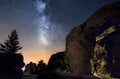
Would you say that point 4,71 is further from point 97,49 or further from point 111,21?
point 111,21

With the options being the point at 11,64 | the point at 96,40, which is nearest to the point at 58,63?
the point at 11,64

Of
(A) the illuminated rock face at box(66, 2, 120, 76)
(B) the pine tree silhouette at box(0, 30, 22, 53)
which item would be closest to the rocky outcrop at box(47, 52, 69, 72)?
(A) the illuminated rock face at box(66, 2, 120, 76)

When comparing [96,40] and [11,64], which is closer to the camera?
[96,40]

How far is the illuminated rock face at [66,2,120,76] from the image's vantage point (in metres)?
21.7

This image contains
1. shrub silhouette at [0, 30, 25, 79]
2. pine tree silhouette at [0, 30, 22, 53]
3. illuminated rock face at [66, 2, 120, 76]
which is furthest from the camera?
pine tree silhouette at [0, 30, 22, 53]

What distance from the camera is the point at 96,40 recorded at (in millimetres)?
24234

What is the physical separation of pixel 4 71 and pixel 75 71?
9.26m

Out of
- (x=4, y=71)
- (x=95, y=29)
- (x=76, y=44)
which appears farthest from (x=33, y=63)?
(x=95, y=29)

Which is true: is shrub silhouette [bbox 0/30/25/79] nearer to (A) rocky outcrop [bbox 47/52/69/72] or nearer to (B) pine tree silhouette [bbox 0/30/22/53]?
(A) rocky outcrop [bbox 47/52/69/72]

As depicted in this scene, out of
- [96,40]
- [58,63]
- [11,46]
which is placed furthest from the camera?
[11,46]

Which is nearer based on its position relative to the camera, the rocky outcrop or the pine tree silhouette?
the rocky outcrop

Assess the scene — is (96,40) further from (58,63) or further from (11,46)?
(11,46)

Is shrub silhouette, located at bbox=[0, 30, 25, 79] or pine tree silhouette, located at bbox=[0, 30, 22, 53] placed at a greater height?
pine tree silhouette, located at bbox=[0, 30, 22, 53]

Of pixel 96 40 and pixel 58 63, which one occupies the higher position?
pixel 96 40
